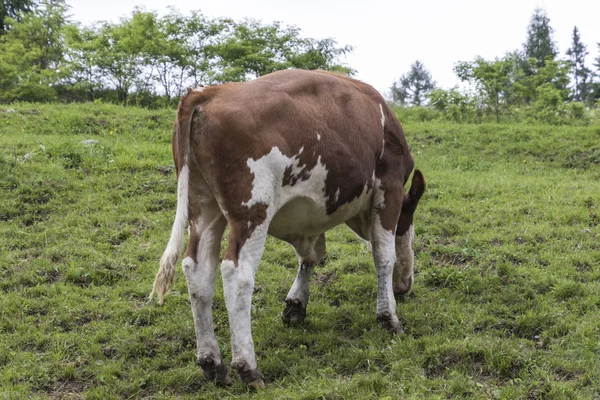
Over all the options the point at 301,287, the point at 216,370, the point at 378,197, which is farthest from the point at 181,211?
the point at 378,197

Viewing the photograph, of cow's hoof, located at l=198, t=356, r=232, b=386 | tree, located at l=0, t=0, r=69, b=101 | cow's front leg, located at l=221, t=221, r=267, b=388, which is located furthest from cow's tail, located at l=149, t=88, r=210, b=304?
tree, located at l=0, t=0, r=69, b=101

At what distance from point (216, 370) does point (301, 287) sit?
5.09ft

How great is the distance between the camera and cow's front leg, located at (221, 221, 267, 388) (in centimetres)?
439

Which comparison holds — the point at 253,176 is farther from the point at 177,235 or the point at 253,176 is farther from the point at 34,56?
the point at 34,56

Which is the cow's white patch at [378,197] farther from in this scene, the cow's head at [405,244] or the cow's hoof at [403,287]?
the cow's hoof at [403,287]

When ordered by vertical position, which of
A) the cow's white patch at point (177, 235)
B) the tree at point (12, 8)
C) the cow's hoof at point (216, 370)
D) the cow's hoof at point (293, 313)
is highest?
the tree at point (12, 8)

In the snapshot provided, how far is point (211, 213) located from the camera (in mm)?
4820

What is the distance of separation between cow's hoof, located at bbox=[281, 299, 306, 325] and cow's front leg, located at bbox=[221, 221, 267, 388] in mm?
1414

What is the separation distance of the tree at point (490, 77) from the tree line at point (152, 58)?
12.9 feet

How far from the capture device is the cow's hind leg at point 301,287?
234 inches

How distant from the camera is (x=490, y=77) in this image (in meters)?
19.0

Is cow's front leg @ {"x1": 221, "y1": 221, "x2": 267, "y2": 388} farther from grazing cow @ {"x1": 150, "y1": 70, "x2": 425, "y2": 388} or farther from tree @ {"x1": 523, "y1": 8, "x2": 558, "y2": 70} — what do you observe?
tree @ {"x1": 523, "y1": 8, "x2": 558, "y2": 70}

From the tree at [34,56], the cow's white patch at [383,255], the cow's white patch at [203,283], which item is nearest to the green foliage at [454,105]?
the tree at [34,56]

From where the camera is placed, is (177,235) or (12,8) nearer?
(177,235)
